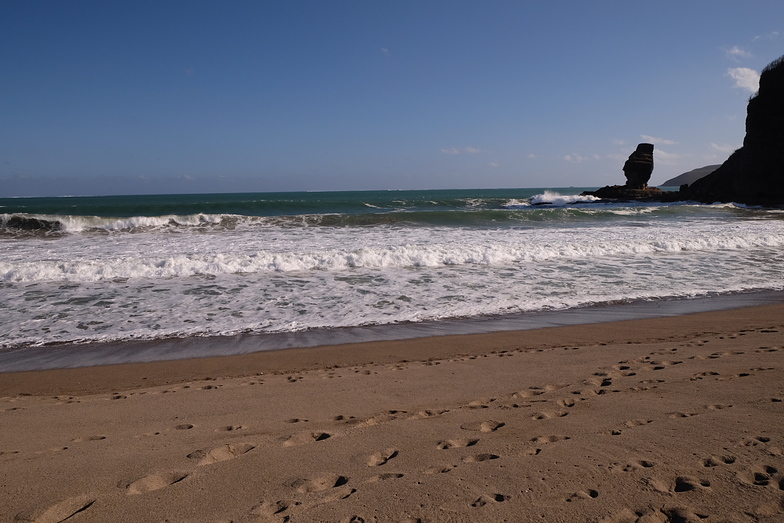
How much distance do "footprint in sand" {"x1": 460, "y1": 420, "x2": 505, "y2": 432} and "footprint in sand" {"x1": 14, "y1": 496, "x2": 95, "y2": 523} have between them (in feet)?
7.12

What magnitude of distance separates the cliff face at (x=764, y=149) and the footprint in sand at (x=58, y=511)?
41.4 metres

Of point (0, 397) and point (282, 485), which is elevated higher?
point (282, 485)

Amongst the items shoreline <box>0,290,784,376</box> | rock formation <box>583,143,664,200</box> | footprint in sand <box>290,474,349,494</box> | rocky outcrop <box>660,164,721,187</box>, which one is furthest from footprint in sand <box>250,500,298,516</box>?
rocky outcrop <box>660,164,721,187</box>

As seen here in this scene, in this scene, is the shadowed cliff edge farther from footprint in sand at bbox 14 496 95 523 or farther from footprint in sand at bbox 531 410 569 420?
footprint in sand at bbox 14 496 95 523

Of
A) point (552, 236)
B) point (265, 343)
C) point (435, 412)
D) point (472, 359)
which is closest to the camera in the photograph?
point (435, 412)

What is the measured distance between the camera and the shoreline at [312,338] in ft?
18.6

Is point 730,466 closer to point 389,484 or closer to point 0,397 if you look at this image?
point 389,484

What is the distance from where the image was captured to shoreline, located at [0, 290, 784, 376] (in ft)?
18.6

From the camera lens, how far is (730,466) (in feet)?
8.22

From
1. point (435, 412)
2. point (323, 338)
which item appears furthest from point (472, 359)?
point (323, 338)

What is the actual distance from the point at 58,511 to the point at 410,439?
6.15ft

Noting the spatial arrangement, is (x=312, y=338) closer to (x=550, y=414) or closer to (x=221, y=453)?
(x=221, y=453)

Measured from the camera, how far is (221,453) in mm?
2893

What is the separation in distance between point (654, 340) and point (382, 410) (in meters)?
3.93
